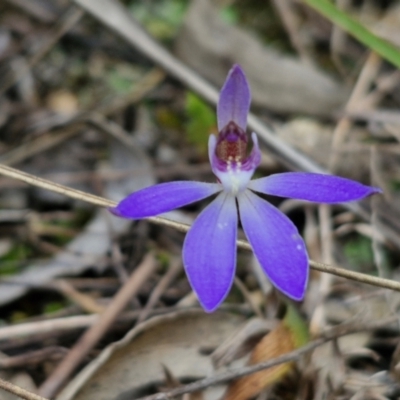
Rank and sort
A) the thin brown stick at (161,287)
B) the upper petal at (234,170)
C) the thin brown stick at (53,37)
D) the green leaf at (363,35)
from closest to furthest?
the upper petal at (234,170)
the thin brown stick at (161,287)
the green leaf at (363,35)
the thin brown stick at (53,37)

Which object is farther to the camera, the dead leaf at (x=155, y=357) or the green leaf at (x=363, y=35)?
the green leaf at (x=363, y=35)

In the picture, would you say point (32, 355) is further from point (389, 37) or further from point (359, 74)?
point (389, 37)

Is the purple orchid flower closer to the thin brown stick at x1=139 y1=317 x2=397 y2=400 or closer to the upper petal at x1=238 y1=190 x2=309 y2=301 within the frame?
the upper petal at x1=238 y1=190 x2=309 y2=301

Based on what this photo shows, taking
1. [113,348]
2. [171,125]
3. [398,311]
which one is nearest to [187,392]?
[113,348]

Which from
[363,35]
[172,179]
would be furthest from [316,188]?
[172,179]

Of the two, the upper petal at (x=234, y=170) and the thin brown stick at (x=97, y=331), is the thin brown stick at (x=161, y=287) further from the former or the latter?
the upper petal at (x=234, y=170)

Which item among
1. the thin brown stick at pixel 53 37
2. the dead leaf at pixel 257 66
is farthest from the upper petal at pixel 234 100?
the thin brown stick at pixel 53 37

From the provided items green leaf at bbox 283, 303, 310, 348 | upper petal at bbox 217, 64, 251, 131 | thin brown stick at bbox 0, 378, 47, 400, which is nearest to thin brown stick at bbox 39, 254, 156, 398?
thin brown stick at bbox 0, 378, 47, 400
